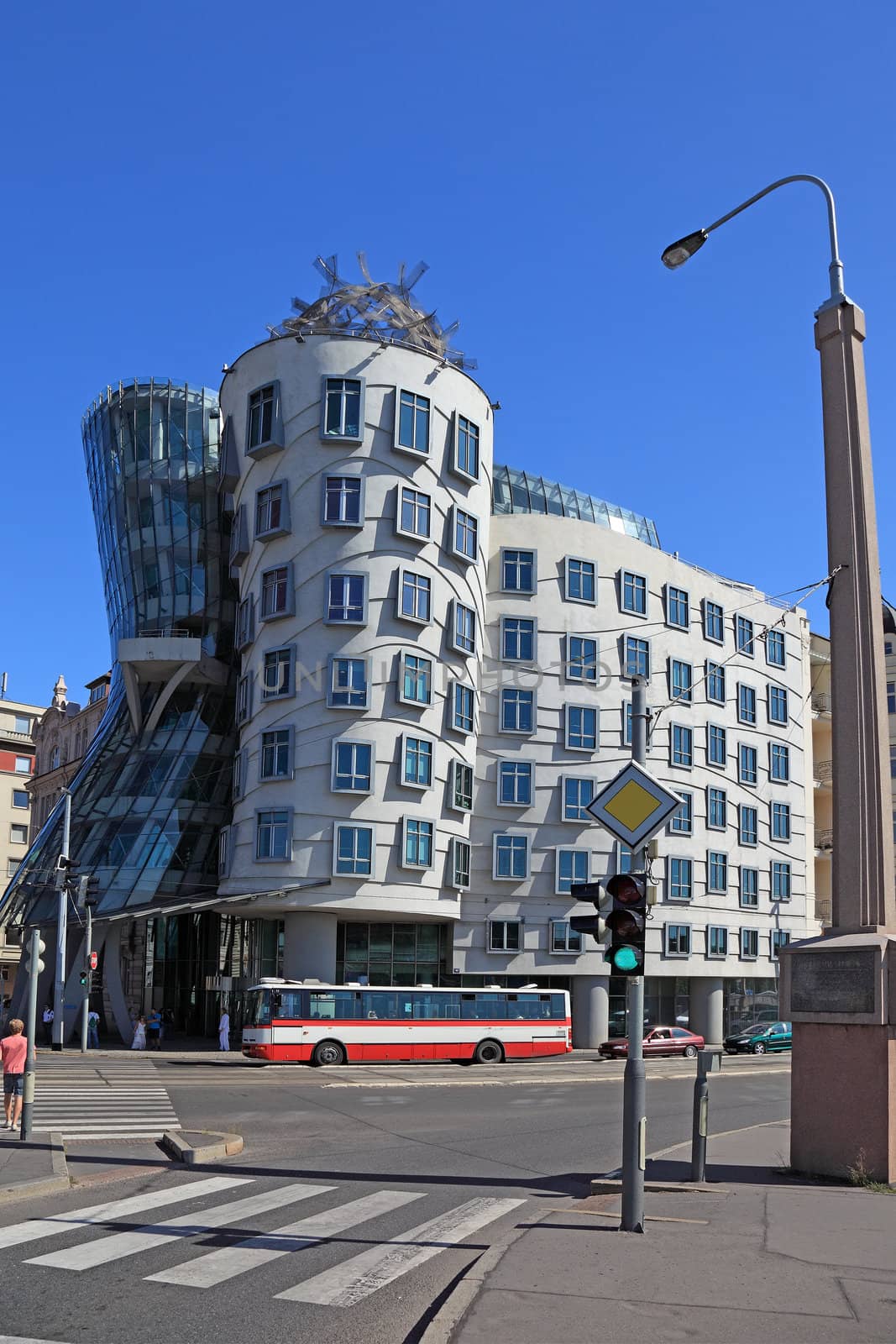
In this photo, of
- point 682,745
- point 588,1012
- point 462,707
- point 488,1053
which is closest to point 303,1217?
point 488,1053

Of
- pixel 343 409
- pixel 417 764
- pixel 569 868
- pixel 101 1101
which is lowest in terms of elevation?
pixel 101 1101

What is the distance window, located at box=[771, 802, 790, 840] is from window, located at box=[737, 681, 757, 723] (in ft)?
15.6

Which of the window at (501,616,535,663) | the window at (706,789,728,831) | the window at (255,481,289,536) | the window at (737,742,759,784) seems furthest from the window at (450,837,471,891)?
the window at (737,742,759,784)

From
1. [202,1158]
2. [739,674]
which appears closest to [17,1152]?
[202,1158]

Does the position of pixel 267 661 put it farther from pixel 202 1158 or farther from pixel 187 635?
pixel 202 1158

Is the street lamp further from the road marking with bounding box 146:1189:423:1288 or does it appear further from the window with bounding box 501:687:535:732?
the window with bounding box 501:687:535:732

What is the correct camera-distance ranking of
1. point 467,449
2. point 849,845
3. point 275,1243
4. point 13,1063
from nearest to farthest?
point 275,1243 → point 849,845 → point 13,1063 → point 467,449

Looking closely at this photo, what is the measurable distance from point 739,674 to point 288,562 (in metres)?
→ 26.4

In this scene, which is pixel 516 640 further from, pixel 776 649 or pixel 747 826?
pixel 776 649

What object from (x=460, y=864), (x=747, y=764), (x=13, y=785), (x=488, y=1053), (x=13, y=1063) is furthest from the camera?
(x=13, y=785)

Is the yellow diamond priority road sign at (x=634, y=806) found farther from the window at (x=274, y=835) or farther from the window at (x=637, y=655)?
the window at (x=637, y=655)

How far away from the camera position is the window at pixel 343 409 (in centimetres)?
4950

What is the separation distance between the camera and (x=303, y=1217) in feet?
40.9

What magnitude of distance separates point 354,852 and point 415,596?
10004mm
